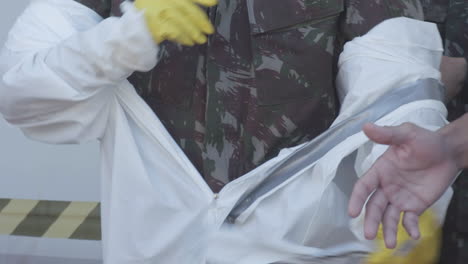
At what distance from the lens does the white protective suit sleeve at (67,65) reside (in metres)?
1.54

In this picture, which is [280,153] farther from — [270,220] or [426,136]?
[426,136]

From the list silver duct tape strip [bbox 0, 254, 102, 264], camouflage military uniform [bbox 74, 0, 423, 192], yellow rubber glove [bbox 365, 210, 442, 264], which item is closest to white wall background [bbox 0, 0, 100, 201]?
silver duct tape strip [bbox 0, 254, 102, 264]

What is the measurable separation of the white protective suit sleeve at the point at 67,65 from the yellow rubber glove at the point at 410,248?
509 millimetres

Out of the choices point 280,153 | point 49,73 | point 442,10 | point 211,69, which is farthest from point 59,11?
point 442,10

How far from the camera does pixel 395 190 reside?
4.75 ft

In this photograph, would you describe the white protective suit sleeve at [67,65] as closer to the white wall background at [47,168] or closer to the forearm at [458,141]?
the forearm at [458,141]

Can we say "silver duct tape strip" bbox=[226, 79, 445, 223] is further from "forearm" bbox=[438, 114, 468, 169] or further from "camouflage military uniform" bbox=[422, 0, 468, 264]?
"camouflage military uniform" bbox=[422, 0, 468, 264]

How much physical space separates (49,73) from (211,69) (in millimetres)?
322

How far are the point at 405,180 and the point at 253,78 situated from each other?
1.34 feet

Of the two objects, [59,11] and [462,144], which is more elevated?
[59,11]

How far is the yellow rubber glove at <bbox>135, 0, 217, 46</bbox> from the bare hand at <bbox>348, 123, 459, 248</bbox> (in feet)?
1.22

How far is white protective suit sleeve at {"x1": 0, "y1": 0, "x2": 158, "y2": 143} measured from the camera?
1545mm

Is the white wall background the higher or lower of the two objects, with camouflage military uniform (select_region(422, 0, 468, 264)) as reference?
lower

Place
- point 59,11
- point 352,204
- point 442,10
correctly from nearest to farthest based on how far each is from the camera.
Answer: point 352,204
point 59,11
point 442,10
